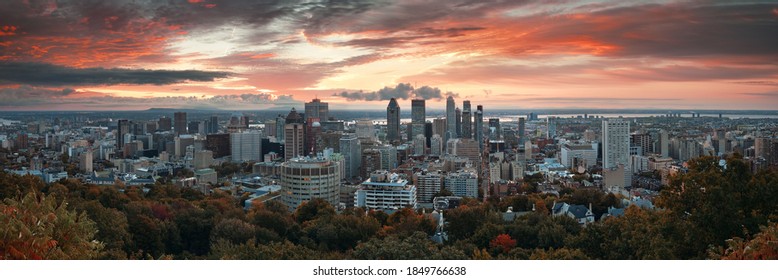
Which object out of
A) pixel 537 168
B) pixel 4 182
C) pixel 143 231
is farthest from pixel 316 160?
pixel 537 168

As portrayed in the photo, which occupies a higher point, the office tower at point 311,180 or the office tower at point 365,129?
the office tower at point 365,129

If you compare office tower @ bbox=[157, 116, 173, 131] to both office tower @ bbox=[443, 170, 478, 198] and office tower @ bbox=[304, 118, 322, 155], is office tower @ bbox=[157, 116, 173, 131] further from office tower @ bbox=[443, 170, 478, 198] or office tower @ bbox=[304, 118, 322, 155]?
office tower @ bbox=[443, 170, 478, 198]

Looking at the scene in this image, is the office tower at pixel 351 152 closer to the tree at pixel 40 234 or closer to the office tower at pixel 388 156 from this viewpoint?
the office tower at pixel 388 156

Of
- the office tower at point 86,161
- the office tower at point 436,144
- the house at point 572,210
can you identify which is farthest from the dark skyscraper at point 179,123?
the house at point 572,210

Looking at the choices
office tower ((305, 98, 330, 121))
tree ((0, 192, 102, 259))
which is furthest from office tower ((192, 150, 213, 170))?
tree ((0, 192, 102, 259))
